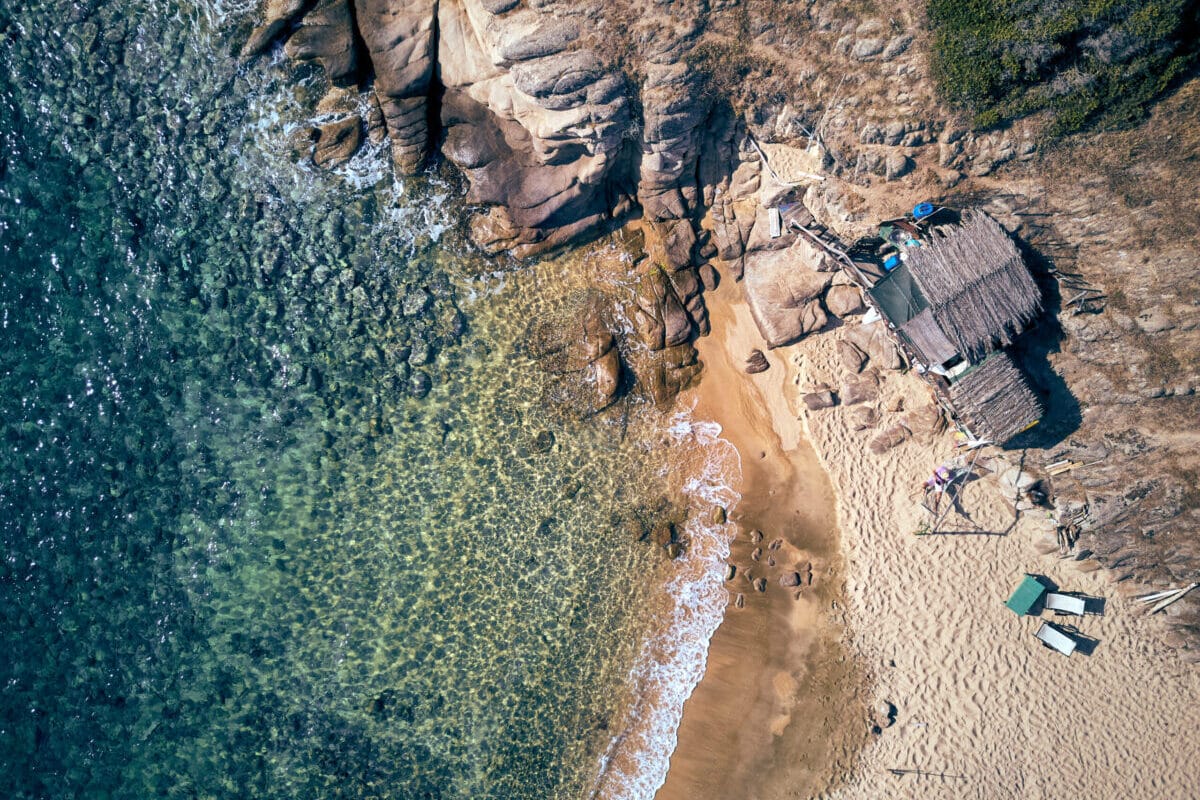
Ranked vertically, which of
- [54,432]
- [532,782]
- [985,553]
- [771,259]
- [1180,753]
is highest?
[54,432]

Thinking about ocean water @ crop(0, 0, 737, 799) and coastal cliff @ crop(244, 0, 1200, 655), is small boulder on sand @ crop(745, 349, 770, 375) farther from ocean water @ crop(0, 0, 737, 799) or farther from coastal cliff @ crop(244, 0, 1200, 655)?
ocean water @ crop(0, 0, 737, 799)

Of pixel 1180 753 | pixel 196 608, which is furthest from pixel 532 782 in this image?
pixel 1180 753

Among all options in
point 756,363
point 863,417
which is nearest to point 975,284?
point 863,417

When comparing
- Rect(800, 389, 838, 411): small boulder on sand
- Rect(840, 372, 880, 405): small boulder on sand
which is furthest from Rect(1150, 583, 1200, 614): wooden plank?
Rect(800, 389, 838, 411): small boulder on sand

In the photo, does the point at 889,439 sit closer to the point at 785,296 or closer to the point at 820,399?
the point at 820,399

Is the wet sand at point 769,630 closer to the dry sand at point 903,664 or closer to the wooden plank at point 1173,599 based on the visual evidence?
the dry sand at point 903,664

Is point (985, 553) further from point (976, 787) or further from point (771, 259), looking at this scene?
point (771, 259)

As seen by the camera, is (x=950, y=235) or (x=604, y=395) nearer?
(x=950, y=235)
